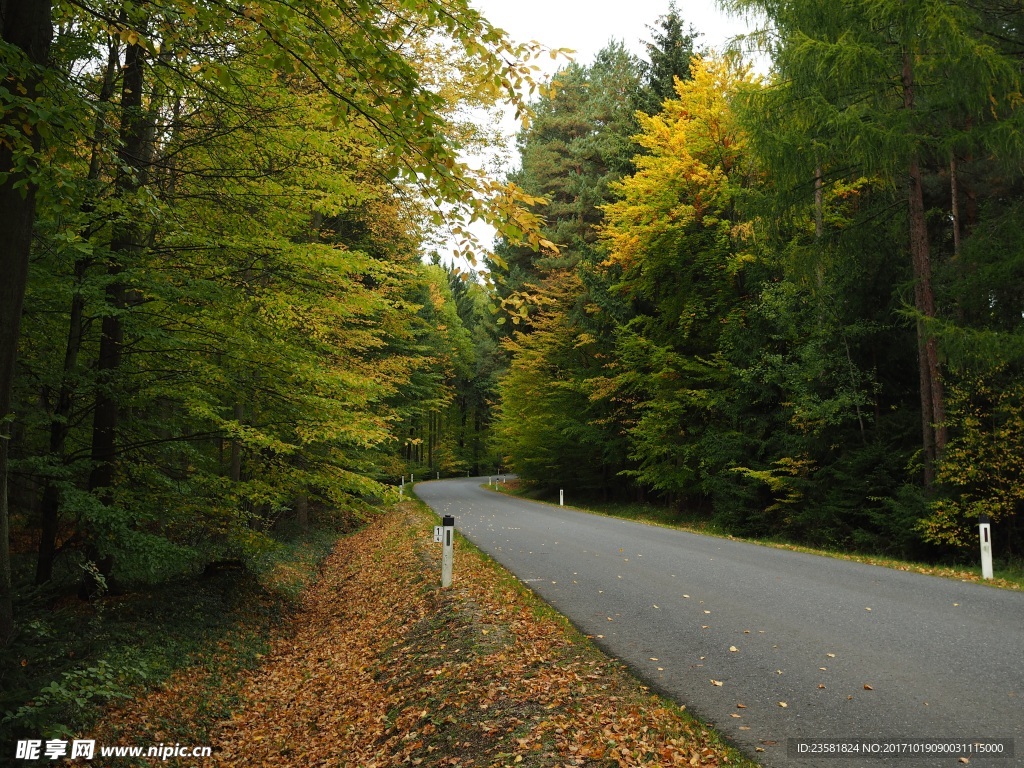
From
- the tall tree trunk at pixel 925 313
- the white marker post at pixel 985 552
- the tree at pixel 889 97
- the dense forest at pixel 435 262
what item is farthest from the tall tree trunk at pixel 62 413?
the tall tree trunk at pixel 925 313

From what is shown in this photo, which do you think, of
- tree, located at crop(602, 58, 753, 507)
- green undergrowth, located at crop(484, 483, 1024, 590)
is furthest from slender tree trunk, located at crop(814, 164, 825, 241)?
green undergrowth, located at crop(484, 483, 1024, 590)

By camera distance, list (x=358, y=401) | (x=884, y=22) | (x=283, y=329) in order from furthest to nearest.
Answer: (x=884, y=22), (x=358, y=401), (x=283, y=329)

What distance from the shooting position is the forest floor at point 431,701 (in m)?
4.10

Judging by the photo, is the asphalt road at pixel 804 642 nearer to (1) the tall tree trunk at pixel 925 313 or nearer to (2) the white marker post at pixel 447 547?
(2) the white marker post at pixel 447 547

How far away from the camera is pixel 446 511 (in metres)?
21.4

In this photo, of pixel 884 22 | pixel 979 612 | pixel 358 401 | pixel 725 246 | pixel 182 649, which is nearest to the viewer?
pixel 979 612

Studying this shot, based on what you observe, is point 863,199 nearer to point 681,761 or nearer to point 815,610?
point 815,610

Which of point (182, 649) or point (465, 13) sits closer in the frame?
point (465, 13)

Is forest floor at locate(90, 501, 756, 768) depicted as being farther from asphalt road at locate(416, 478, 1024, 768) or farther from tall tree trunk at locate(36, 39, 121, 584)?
tall tree trunk at locate(36, 39, 121, 584)

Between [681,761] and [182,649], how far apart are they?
5.95 m

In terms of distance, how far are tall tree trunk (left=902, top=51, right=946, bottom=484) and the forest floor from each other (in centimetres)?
896

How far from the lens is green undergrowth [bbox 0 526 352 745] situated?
13.5 ft

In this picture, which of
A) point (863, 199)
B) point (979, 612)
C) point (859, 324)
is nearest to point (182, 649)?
point (979, 612)

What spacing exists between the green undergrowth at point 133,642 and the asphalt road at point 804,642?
3881 mm
